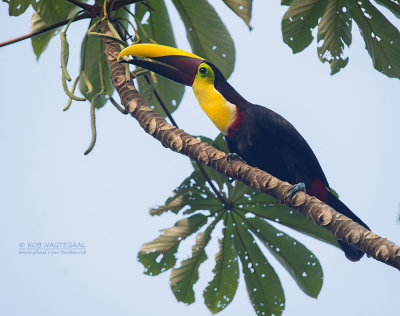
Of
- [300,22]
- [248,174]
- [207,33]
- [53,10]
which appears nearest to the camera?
[248,174]

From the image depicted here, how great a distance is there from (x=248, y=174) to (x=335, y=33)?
1.38 metres

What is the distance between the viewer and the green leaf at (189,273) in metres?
3.62

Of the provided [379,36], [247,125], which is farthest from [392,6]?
[247,125]

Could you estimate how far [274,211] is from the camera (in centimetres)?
362

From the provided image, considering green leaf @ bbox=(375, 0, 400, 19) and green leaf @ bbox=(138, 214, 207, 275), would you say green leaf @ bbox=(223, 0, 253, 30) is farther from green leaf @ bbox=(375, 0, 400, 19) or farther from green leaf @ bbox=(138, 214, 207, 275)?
green leaf @ bbox=(138, 214, 207, 275)

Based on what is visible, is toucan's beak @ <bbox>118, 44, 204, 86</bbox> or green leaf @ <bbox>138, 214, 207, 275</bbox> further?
green leaf @ <bbox>138, 214, 207, 275</bbox>

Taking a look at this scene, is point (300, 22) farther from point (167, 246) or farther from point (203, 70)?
point (167, 246)

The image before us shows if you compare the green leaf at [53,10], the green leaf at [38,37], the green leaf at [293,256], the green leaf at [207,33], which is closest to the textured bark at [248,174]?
the green leaf at [53,10]

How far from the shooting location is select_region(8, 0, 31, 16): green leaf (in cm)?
318

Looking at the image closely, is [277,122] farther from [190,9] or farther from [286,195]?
[190,9]

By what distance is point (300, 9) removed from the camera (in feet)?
10.5

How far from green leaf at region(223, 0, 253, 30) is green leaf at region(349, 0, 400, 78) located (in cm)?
68

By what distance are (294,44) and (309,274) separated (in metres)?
1.58

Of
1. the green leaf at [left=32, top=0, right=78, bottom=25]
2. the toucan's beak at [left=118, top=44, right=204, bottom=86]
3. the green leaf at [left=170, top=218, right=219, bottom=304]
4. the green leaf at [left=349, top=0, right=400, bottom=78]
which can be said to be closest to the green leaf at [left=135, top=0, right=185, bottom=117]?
the green leaf at [left=32, top=0, right=78, bottom=25]
